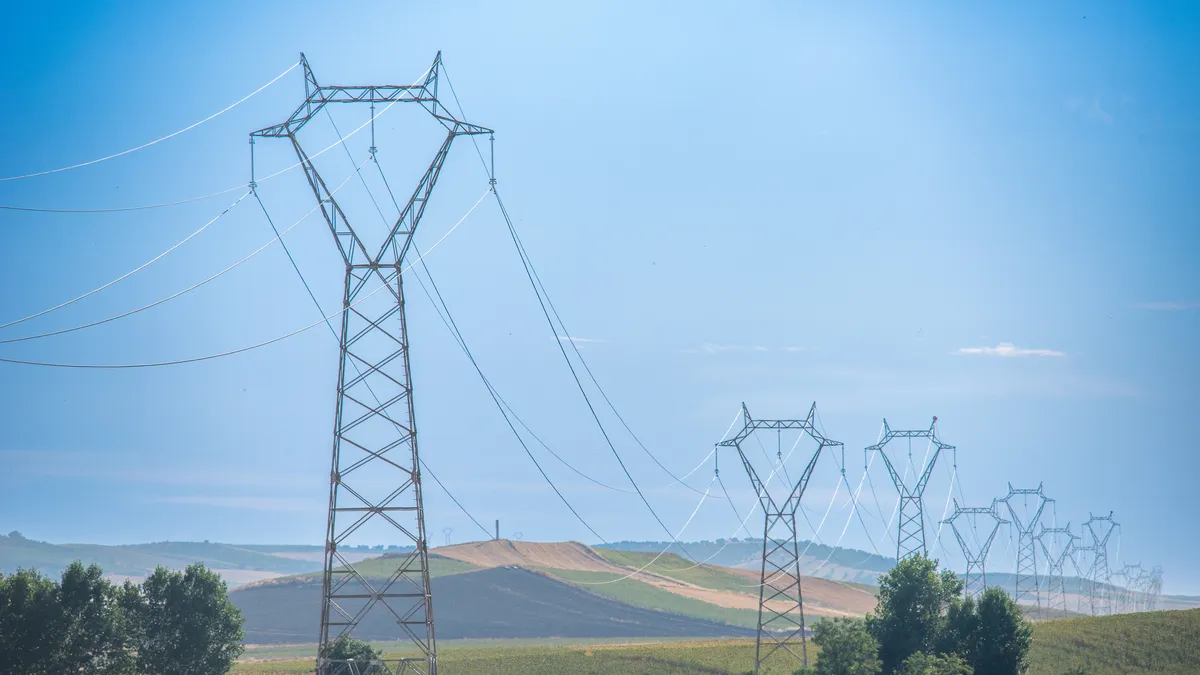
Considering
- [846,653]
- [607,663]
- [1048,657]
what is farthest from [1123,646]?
[607,663]

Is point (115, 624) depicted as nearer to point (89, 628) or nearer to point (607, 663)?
point (89, 628)

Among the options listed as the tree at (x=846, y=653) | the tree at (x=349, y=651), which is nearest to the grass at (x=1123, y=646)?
the tree at (x=846, y=653)

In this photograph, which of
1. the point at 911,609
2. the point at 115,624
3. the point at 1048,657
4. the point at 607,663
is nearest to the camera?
the point at 115,624

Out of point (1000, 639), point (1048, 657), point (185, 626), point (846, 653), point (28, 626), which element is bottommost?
point (1048, 657)

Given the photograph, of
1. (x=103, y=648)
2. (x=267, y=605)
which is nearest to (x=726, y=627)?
(x=267, y=605)

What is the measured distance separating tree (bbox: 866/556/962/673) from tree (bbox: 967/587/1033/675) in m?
2.32

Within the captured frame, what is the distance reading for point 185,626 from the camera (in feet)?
219

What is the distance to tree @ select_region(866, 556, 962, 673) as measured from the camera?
7388 centimetres

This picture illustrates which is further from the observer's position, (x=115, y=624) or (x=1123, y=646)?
(x=1123, y=646)

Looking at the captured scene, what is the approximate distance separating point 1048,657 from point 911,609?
20.8 m

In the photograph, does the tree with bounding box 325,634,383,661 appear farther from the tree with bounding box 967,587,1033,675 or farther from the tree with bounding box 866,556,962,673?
the tree with bounding box 967,587,1033,675

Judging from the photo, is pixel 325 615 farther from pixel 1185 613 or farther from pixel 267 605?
pixel 267 605

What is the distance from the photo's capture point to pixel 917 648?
73.4 m

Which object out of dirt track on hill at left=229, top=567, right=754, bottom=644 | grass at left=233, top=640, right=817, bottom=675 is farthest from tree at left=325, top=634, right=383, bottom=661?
dirt track on hill at left=229, top=567, right=754, bottom=644
